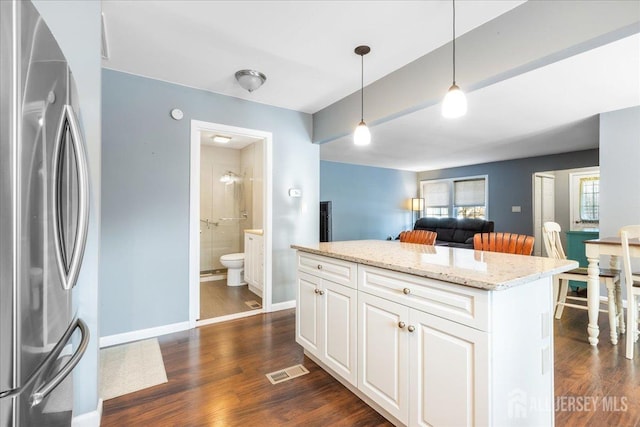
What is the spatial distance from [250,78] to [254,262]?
7.66ft

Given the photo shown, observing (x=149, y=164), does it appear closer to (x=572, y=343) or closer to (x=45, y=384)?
(x=45, y=384)

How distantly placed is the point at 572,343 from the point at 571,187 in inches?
194

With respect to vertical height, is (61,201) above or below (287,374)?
above

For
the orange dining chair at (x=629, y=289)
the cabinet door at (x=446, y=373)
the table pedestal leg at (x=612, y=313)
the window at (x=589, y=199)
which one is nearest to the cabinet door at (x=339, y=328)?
the cabinet door at (x=446, y=373)

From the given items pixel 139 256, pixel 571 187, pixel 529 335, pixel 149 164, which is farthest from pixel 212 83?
pixel 571 187

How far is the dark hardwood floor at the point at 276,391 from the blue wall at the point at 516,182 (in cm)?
436

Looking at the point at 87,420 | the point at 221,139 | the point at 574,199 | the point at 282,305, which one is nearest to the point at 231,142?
the point at 221,139

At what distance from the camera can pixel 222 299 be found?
151 inches

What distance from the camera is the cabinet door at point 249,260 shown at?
4.14 metres

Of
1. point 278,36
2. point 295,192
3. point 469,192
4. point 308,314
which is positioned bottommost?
point 308,314

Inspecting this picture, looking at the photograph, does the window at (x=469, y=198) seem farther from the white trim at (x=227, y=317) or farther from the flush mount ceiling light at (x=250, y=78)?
the flush mount ceiling light at (x=250, y=78)

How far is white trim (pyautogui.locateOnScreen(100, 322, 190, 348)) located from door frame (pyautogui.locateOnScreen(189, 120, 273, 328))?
0.11 m

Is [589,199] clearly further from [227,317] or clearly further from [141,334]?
[141,334]

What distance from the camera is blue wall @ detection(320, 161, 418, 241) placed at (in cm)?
721
